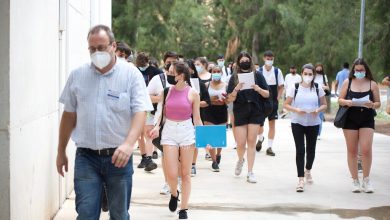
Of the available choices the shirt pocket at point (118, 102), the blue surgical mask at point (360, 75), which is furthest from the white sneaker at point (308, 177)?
the shirt pocket at point (118, 102)

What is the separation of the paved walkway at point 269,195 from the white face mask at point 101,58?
3.33 m

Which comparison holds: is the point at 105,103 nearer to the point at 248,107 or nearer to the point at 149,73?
the point at 248,107

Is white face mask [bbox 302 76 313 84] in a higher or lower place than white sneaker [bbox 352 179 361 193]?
higher

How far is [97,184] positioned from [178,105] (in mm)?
3218

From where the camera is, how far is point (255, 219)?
326 inches

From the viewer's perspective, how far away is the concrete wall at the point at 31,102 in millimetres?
5449

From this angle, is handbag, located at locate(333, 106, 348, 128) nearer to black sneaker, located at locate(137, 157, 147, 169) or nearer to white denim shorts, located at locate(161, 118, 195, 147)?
white denim shorts, located at locate(161, 118, 195, 147)

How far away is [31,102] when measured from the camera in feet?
20.9

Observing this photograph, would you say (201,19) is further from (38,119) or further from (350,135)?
(38,119)

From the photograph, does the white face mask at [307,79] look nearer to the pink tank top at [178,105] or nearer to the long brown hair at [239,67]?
the long brown hair at [239,67]

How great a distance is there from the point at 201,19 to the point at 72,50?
3521 cm

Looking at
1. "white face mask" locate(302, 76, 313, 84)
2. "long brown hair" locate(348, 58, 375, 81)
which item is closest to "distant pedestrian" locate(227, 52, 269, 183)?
"white face mask" locate(302, 76, 313, 84)

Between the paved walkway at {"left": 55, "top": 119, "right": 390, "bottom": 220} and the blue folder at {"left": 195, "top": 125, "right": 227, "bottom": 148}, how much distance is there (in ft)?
2.79

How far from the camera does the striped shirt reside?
523 centimetres
